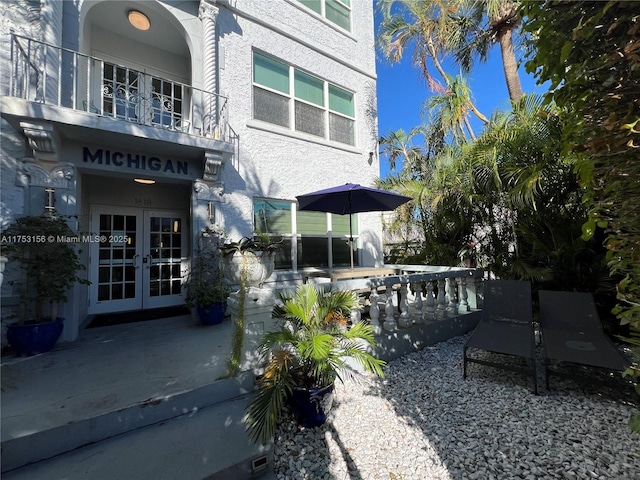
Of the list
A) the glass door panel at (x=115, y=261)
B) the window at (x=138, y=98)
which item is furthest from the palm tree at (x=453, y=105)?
the glass door panel at (x=115, y=261)

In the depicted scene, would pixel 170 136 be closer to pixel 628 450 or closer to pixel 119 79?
pixel 119 79

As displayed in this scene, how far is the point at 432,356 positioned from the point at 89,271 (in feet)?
23.1

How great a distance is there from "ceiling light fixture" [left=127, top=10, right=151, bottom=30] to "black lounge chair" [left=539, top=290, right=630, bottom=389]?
8880 mm

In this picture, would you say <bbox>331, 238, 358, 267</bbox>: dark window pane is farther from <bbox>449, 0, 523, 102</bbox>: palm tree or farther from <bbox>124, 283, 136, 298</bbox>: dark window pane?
<bbox>449, 0, 523, 102</bbox>: palm tree

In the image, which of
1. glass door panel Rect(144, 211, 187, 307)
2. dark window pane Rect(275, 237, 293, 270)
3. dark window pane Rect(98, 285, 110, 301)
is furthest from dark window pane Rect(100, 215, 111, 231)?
dark window pane Rect(275, 237, 293, 270)

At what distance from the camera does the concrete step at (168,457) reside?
2.10 m

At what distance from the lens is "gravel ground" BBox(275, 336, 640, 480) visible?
232 cm

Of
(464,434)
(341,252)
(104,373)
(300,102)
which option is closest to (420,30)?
(300,102)

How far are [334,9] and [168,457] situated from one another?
1060cm

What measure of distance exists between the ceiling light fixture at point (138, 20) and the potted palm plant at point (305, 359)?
6.53m

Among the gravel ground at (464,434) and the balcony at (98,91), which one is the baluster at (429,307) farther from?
the balcony at (98,91)

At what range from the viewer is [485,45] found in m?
9.69

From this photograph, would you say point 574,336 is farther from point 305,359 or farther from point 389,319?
point 305,359

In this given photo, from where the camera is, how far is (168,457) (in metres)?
2.25
